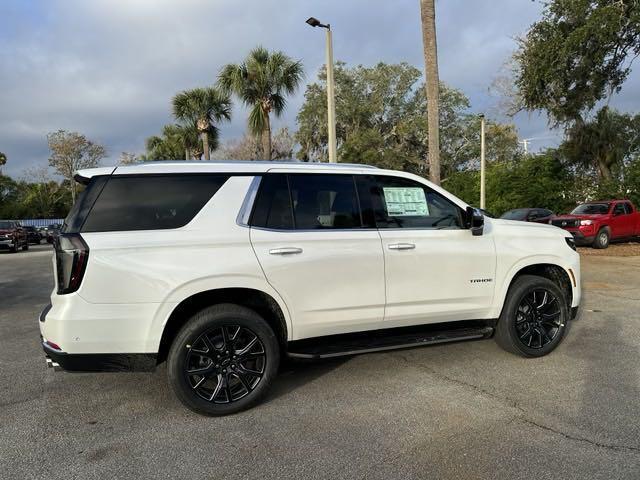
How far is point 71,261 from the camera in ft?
11.7

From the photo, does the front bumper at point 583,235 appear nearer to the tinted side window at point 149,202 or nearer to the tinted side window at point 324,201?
the tinted side window at point 324,201

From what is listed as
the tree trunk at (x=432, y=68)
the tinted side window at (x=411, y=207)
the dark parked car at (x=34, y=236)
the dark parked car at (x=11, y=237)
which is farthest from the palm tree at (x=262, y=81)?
the dark parked car at (x=34, y=236)

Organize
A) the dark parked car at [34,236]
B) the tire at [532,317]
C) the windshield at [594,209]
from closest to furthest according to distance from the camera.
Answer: the tire at [532,317] < the windshield at [594,209] < the dark parked car at [34,236]

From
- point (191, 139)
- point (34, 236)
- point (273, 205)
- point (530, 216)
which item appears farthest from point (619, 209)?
point (34, 236)

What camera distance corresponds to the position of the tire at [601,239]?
54.9ft

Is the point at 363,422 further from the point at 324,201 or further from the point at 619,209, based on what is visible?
the point at 619,209

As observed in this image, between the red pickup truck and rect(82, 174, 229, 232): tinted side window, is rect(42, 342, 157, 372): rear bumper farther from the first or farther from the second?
the red pickup truck

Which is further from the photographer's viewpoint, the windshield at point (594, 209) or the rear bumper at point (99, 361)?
the windshield at point (594, 209)

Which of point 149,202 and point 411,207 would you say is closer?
point 149,202

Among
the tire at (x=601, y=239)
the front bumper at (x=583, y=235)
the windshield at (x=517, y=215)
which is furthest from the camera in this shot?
the windshield at (x=517, y=215)

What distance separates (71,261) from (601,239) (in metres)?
17.3

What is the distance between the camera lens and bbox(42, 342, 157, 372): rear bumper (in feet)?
11.8

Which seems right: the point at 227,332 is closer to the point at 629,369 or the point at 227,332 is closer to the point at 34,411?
the point at 34,411

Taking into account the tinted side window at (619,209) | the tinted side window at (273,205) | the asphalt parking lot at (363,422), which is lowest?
the asphalt parking lot at (363,422)
